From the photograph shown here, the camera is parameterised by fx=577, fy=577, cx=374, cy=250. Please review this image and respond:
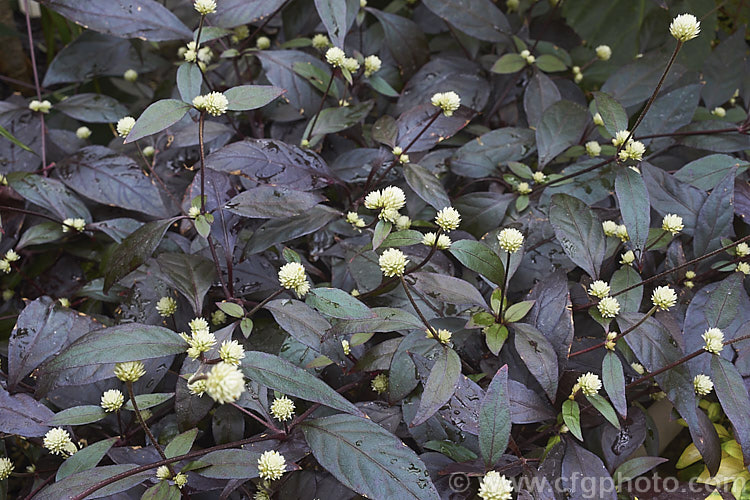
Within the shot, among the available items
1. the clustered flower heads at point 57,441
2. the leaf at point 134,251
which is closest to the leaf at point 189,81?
the leaf at point 134,251

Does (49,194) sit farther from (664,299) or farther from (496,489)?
(664,299)

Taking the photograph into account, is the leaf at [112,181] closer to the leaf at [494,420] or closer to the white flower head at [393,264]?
the white flower head at [393,264]

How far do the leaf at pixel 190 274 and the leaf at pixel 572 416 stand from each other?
22.9 inches

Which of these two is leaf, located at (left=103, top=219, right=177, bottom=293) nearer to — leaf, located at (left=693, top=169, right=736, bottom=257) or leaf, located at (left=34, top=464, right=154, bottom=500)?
leaf, located at (left=34, top=464, right=154, bottom=500)

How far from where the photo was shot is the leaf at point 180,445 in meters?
0.78

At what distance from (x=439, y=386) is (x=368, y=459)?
0.43 ft

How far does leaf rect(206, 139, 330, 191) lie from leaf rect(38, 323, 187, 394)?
36 cm

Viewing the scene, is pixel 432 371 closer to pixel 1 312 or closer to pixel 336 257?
pixel 336 257

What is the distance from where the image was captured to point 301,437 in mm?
835

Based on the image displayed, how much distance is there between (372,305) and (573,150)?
0.57 meters

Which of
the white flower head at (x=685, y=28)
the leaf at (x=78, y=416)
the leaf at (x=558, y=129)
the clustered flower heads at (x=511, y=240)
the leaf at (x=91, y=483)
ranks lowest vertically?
the leaf at (x=78, y=416)

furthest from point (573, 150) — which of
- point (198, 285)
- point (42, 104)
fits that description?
point (42, 104)

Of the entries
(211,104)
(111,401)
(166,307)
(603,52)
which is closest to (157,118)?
(211,104)

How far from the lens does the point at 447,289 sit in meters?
0.88
